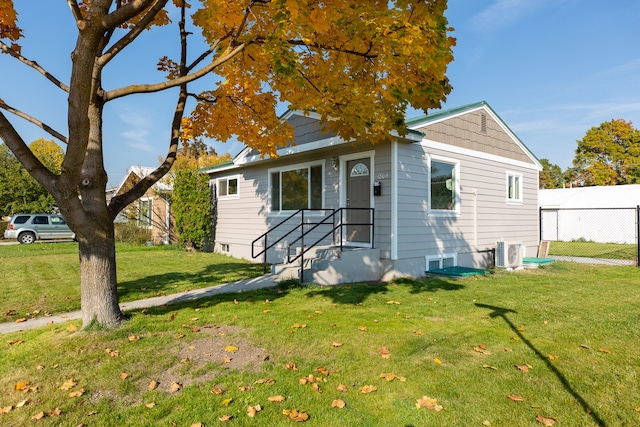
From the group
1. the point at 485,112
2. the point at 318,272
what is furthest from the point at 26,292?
the point at 485,112

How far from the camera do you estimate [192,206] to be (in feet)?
48.6

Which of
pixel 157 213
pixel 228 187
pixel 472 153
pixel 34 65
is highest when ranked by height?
pixel 34 65

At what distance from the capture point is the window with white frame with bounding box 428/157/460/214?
32.0 ft

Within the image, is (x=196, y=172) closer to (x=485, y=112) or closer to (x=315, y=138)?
(x=315, y=138)

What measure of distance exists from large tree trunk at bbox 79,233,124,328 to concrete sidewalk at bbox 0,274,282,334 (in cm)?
103

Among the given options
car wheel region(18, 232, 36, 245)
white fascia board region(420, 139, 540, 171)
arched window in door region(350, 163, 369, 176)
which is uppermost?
white fascia board region(420, 139, 540, 171)

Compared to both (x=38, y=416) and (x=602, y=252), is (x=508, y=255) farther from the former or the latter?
(x=38, y=416)

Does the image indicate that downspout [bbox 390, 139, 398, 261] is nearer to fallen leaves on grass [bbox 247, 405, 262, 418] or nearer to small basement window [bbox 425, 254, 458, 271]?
small basement window [bbox 425, 254, 458, 271]

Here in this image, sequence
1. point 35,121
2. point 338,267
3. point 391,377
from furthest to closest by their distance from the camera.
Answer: point 338,267 < point 35,121 < point 391,377

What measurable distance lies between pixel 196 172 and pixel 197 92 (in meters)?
9.29

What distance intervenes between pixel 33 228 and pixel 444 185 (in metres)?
21.7

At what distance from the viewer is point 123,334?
4531 mm

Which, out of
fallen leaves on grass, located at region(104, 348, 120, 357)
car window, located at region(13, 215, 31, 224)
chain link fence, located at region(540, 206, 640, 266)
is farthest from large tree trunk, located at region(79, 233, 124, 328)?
chain link fence, located at region(540, 206, 640, 266)

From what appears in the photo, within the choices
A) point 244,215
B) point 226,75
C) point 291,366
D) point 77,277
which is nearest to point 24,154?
point 226,75
